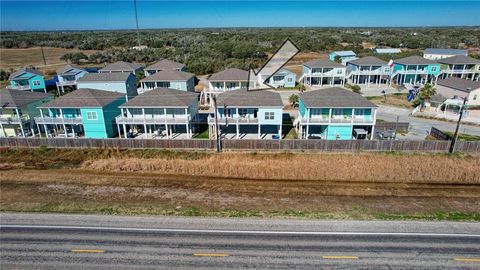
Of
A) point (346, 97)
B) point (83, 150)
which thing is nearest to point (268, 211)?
point (346, 97)

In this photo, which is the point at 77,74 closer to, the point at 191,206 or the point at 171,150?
the point at 171,150

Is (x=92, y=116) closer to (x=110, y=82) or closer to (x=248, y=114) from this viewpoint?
(x=110, y=82)

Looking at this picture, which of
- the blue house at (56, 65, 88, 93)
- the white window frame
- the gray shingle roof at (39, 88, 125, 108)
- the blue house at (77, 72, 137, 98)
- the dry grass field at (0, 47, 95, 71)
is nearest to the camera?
the gray shingle roof at (39, 88, 125, 108)

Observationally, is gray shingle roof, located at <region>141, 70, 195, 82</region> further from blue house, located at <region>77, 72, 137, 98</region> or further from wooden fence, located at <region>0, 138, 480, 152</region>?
wooden fence, located at <region>0, 138, 480, 152</region>

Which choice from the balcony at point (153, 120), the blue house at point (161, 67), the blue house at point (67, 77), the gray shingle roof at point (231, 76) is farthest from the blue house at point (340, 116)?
the blue house at point (67, 77)

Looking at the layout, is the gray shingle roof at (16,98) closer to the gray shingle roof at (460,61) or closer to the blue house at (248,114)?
the blue house at (248,114)

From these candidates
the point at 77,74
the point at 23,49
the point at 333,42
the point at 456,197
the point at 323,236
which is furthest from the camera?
the point at 23,49

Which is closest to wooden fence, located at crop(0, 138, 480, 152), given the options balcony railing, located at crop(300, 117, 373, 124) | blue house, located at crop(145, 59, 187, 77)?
balcony railing, located at crop(300, 117, 373, 124)
